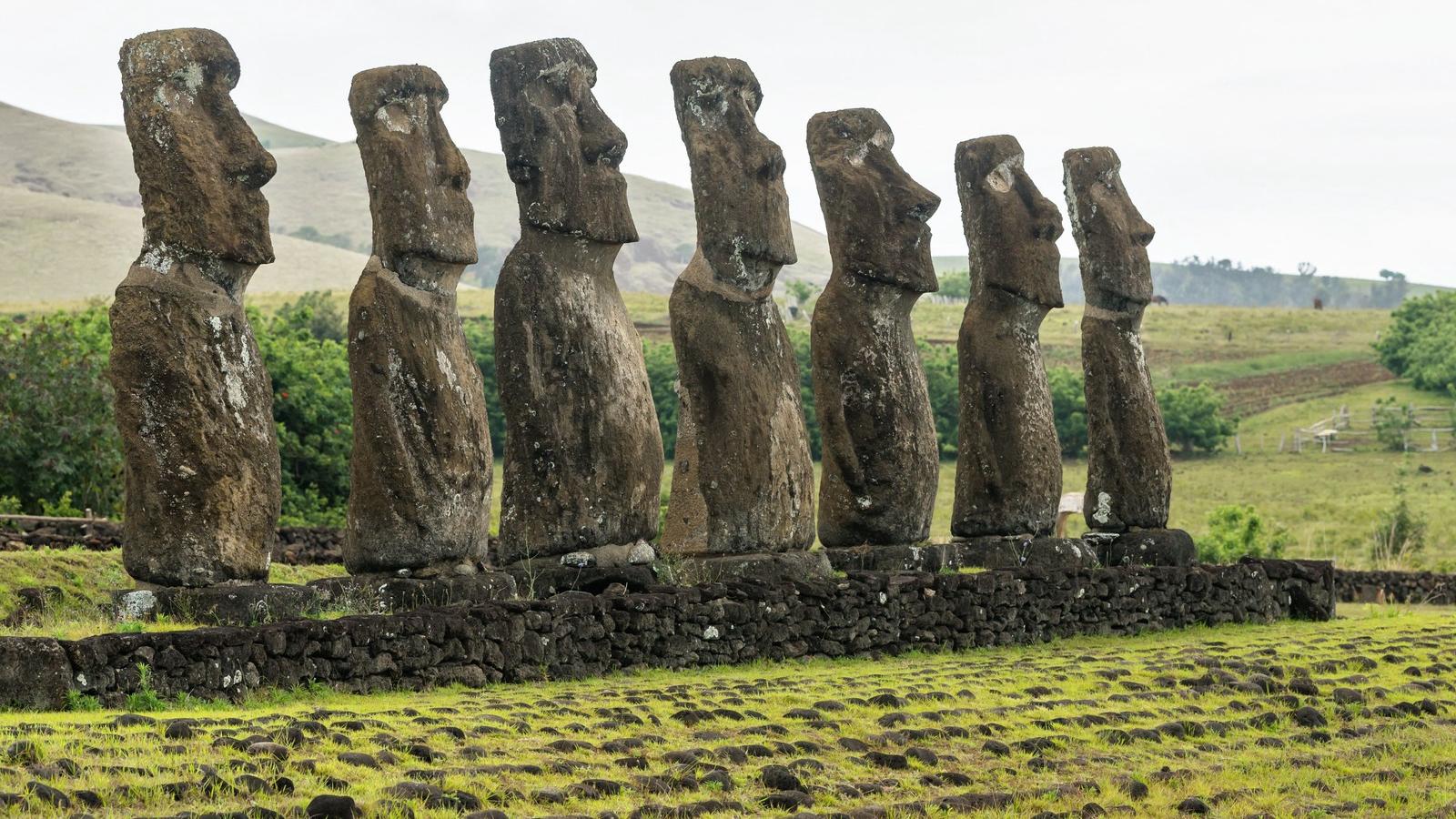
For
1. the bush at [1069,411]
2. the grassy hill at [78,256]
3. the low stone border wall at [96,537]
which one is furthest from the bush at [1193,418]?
the grassy hill at [78,256]

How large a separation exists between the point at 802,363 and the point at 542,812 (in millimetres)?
38112

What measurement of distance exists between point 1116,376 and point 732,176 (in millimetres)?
5596

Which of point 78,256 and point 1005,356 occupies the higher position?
point 78,256

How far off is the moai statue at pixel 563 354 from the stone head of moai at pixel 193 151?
2254 millimetres

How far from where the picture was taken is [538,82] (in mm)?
14539

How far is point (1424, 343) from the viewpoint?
A: 55531 mm

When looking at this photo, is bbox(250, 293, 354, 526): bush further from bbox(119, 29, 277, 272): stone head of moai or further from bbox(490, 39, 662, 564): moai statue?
bbox(119, 29, 277, 272): stone head of moai

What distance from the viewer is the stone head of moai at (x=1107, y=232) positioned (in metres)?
19.6

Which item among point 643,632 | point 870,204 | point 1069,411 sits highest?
point 870,204

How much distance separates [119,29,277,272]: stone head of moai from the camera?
478 inches

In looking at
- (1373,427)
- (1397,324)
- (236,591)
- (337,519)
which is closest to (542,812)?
(236,591)

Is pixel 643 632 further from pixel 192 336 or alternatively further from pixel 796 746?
pixel 192 336

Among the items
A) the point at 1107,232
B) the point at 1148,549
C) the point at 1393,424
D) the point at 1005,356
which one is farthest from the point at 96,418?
the point at 1393,424

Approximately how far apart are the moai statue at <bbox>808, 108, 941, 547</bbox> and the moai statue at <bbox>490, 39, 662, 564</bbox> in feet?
7.98
